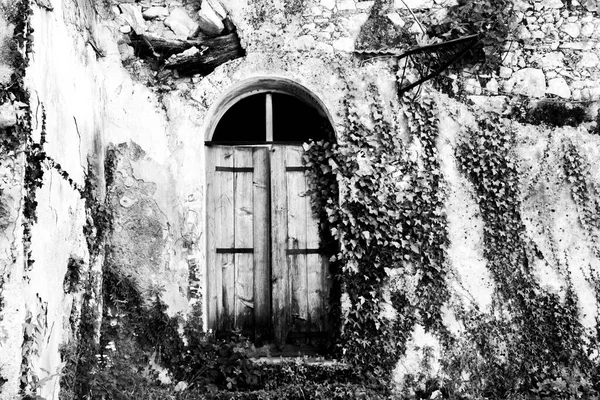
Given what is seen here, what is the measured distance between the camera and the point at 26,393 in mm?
3764

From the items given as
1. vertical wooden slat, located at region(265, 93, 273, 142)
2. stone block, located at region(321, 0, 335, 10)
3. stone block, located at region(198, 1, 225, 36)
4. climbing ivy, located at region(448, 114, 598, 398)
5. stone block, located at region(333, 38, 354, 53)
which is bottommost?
climbing ivy, located at region(448, 114, 598, 398)

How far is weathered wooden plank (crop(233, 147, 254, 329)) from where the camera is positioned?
5766 mm

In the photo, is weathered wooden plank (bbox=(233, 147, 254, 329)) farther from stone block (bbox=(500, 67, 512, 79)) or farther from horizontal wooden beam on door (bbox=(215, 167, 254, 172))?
stone block (bbox=(500, 67, 512, 79))

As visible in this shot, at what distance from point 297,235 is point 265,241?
0.28m

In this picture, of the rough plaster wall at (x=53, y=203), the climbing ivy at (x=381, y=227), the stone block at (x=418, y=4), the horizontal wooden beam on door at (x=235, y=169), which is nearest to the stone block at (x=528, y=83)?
the climbing ivy at (x=381, y=227)

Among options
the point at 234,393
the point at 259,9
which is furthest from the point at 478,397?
the point at 259,9

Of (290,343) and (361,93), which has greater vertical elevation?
(361,93)

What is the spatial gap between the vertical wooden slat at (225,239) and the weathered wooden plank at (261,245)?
0.20 m

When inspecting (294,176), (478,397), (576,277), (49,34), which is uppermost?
(49,34)

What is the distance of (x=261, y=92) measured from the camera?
6.00 meters

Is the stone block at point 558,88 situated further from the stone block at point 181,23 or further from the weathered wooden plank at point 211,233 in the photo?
the stone block at point 181,23

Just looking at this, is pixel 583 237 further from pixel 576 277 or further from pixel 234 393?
pixel 234 393

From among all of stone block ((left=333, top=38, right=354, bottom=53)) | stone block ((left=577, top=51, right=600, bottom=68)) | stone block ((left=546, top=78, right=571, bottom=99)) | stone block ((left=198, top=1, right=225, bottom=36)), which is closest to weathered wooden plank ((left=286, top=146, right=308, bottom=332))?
stone block ((left=333, top=38, right=354, bottom=53))

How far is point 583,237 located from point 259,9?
11.2ft
